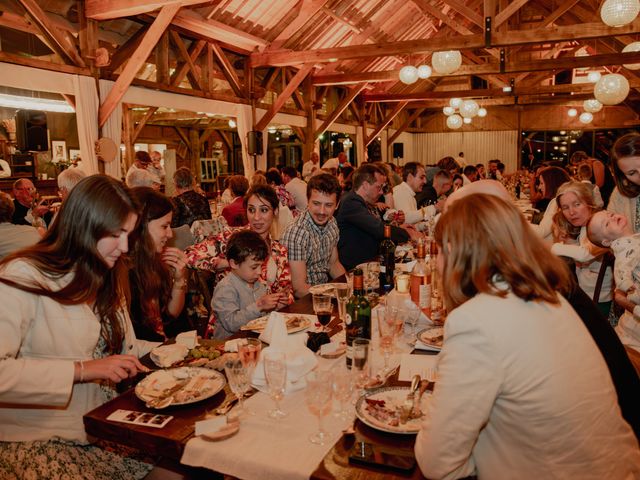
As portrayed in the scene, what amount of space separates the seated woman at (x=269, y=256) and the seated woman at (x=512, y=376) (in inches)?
78.7

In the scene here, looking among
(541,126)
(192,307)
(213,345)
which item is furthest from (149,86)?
(541,126)

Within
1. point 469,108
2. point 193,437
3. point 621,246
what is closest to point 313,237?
point 621,246

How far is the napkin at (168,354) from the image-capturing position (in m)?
2.01

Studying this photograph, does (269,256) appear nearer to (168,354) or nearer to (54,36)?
(168,354)

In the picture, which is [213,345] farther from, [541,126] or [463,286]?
[541,126]

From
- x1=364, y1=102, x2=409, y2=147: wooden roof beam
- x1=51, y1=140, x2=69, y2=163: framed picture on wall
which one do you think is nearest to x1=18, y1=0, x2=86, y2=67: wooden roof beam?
x1=51, y1=140, x2=69, y2=163: framed picture on wall

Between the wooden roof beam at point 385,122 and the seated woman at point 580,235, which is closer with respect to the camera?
the seated woman at point 580,235

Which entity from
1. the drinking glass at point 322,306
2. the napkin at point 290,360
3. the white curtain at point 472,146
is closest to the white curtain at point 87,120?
the drinking glass at point 322,306

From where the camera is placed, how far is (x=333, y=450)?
55.3 inches

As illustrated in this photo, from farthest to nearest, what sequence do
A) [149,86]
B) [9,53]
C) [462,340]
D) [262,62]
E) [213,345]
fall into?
[262,62]
[149,86]
[9,53]
[213,345]
[462,340]

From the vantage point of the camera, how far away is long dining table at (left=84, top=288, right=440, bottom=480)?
4.33 feet

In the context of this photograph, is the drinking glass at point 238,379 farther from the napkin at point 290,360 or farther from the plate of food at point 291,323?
the plate of food at point 291,323

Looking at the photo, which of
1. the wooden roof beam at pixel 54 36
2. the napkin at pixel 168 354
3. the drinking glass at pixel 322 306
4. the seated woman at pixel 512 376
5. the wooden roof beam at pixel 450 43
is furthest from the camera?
the wooden roof beam at pixel 450 43

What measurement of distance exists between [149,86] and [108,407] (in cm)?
686
